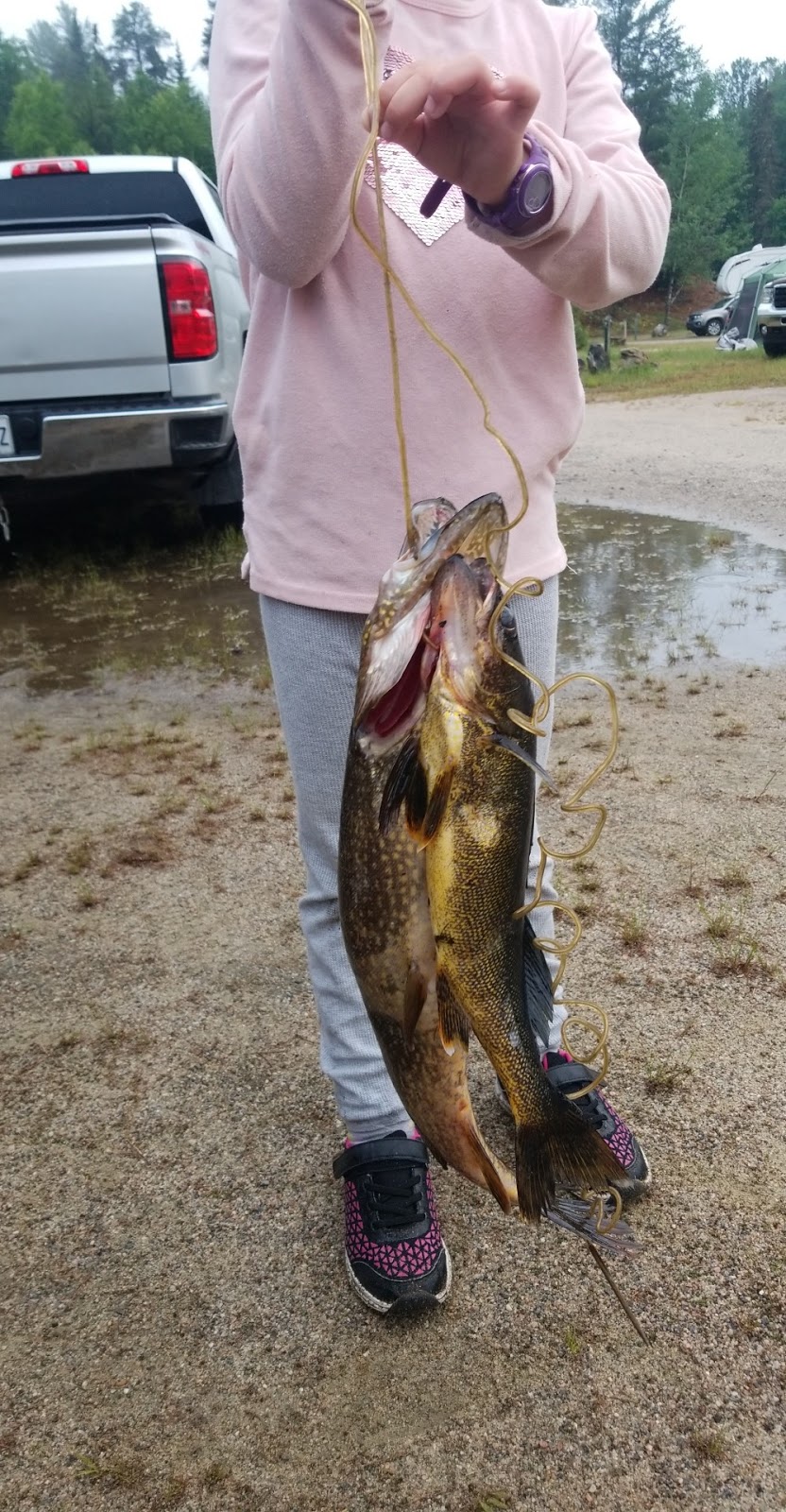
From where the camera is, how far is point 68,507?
8797 mm

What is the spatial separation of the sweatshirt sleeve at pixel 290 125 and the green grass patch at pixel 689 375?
19.1 metres

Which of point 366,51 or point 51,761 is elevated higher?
point 366,51

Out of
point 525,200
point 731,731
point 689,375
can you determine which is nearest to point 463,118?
point 525,200

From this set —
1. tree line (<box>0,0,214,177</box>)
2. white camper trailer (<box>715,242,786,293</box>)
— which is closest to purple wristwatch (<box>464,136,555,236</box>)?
white camper trailer (<box>715,242,786,293</box>)

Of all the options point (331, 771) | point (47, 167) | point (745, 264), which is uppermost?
point (745, 264)

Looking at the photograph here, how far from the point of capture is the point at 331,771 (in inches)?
77.4

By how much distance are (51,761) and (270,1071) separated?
2.32 m

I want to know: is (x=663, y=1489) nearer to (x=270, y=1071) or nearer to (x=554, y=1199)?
(x=554, y=1199)

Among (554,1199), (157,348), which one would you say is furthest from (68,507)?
(554,1199)

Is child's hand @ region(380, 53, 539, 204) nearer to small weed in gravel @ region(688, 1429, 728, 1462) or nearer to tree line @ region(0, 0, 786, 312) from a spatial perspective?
small weed in gravel @ region(688, 1429, 728, 1462)

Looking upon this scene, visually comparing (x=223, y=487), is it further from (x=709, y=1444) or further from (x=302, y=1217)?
(x=709, y=1444)

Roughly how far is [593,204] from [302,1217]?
6.28 feet

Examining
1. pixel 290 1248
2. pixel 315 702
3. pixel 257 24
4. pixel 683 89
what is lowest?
pixel 290 1248

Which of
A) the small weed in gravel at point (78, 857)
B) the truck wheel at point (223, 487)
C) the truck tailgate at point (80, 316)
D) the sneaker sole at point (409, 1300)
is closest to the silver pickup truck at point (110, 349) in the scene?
the truck tailgate at point (80, 316)
